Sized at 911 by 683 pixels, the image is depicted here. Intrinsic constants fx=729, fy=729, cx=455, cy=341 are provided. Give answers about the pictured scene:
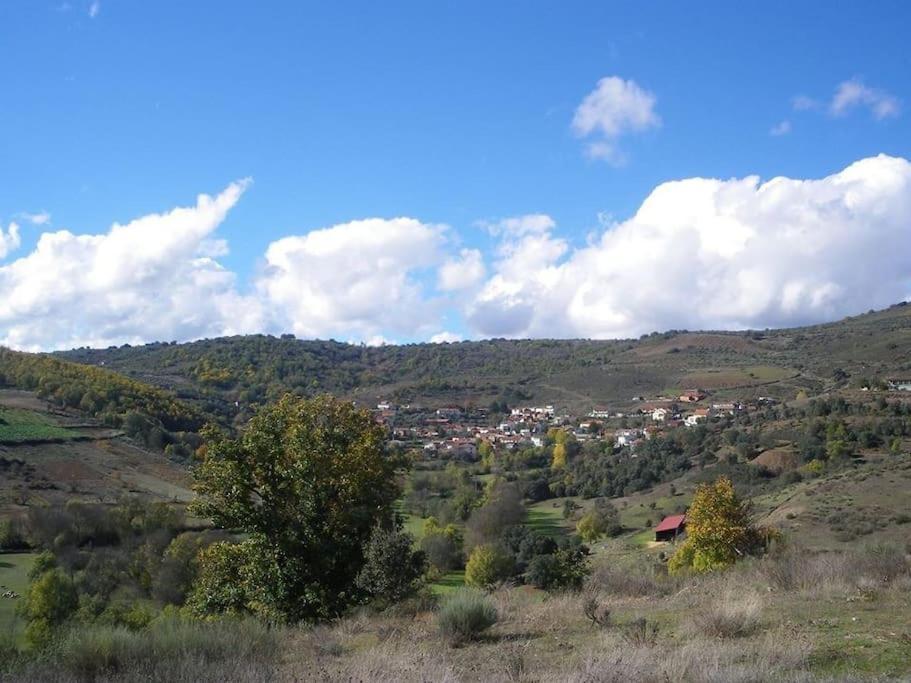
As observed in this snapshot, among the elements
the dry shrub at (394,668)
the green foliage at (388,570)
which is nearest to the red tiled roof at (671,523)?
the green foliage at (388,570)

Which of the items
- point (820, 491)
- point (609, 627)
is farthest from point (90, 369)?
point (609, 627)

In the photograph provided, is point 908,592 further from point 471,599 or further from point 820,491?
point 820,491

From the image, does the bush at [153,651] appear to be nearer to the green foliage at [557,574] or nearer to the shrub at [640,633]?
the shrub at [640,633]

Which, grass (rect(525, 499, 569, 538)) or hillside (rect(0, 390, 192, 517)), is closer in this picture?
hillside (rect(0, 390, 192, 517))

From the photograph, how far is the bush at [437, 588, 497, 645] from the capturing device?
8.42 metres

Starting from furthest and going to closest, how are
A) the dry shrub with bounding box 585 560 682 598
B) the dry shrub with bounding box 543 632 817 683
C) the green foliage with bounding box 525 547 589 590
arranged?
the green foliage with bounding box 525 547 589 590 < the dry shrub with bounding box 585 560 682 598 < the dry shrub with bounding box 543 632 817 683

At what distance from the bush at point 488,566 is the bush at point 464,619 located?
33.9 metres

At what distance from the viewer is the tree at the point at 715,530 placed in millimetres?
33312

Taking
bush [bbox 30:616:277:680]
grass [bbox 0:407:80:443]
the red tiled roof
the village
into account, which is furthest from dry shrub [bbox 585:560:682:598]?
the village

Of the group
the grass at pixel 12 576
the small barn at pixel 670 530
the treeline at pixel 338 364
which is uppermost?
the treeline at pixel 338 364

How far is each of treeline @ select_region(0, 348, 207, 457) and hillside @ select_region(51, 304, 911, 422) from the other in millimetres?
8862

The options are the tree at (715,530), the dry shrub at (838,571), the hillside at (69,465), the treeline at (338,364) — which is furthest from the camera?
the treeline at (338,364)

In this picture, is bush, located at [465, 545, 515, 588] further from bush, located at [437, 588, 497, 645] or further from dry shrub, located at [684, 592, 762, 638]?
dry shrub, located at [684, 592, 762, 638]

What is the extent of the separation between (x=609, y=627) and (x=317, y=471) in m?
7.03
